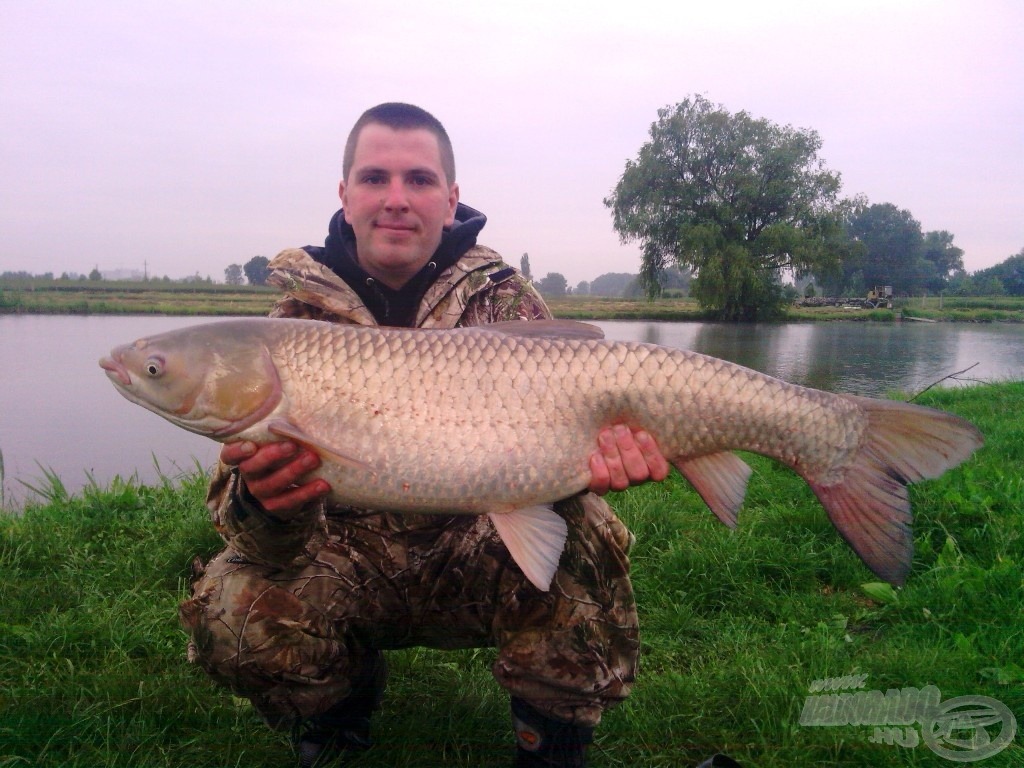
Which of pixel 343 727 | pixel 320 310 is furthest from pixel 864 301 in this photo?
pixel 343 727

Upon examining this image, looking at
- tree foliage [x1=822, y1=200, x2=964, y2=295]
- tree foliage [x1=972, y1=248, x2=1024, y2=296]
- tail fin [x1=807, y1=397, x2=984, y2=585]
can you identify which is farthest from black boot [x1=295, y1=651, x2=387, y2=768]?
tree foliage [x1=972, y1=248, x2=1024, y2=296]

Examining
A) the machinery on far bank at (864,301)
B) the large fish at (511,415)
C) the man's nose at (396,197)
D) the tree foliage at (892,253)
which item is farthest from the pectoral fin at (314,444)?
the tree foliage at (892,253)

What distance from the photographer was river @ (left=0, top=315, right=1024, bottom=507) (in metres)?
5.61

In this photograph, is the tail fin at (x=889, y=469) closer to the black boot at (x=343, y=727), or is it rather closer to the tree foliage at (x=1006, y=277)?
the black boot at (x=343, y=727)

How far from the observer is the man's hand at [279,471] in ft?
5.49

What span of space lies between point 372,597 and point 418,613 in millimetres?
132

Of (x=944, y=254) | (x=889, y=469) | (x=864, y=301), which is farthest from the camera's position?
(x=944, y=254)

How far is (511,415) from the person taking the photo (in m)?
1.75

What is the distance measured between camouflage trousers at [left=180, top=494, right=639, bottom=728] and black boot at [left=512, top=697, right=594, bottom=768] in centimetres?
3

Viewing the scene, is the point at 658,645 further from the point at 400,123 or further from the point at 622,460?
the point at 400,123

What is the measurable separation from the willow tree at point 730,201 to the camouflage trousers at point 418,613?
2088cm

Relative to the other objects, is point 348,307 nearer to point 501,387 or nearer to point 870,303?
point 501,387

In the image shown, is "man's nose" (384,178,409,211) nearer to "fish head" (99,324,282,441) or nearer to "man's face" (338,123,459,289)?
"man's face" (338,123,459,289)

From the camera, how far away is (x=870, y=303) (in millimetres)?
35719
